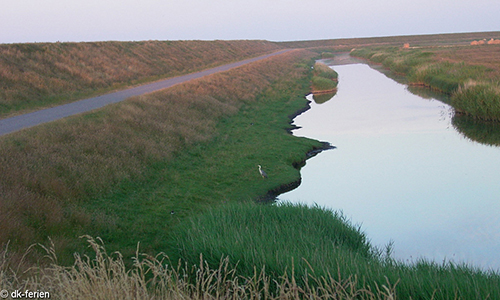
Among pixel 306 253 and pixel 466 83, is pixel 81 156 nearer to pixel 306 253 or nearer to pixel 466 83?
pixel 306 253

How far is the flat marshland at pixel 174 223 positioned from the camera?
520 centimetres

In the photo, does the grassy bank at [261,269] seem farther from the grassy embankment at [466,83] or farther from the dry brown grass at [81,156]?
the grassy embankment at [466,83]

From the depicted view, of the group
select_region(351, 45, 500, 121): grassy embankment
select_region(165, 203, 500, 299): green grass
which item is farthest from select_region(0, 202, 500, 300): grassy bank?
select_region(351, 45, 500, 121): grassy embankment

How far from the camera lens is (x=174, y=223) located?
1007 cm

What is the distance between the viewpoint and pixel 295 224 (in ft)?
28.3

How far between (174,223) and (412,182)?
8.21m

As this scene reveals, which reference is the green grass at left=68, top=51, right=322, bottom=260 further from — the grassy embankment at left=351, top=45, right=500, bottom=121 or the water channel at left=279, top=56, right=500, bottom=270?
the grassy embankment at left=351, top=45, right=500, bottom=121

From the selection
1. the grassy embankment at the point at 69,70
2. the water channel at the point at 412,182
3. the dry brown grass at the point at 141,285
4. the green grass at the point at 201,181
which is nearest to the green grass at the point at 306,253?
the dry brown grass at the point at 141,285

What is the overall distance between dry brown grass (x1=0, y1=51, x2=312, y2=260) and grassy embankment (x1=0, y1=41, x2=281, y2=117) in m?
5.23

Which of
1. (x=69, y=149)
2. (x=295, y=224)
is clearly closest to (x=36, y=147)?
(x=69, y=149)

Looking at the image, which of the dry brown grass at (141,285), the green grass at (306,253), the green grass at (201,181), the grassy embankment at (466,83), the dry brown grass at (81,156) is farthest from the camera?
the grassy embankment at (466,83)

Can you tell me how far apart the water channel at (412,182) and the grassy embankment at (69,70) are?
41.8 feet

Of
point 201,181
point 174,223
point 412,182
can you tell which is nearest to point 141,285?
point 174,223

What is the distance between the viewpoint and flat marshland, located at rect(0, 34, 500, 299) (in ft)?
17.1
